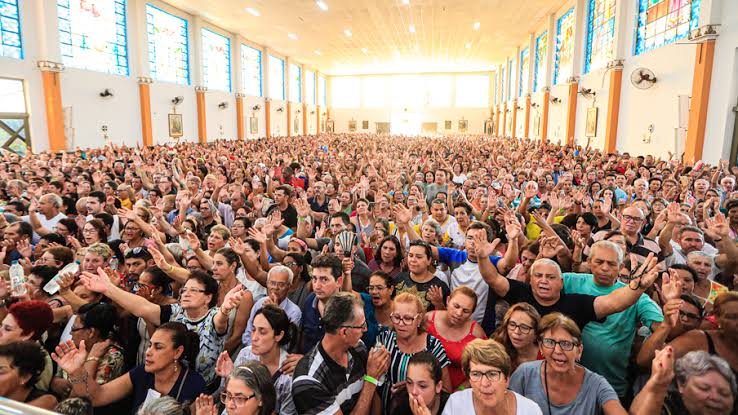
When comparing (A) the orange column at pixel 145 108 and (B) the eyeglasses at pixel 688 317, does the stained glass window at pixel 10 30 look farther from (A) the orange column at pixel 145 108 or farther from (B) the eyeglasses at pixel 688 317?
(B) the eyeglasses at pixel 688 317

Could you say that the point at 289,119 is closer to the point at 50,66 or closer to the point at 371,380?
the point at 50,66

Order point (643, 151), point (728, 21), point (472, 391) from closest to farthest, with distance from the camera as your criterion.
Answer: point (472, 391) < point (728, 21) < point (643, 151)

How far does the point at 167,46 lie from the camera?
810 inches

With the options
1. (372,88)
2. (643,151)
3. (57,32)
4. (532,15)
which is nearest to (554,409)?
(643,151)

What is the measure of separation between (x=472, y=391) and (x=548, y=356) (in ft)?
1.62

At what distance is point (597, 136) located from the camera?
53.6 ft

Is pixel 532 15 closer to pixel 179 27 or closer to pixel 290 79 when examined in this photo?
pixel 179 27

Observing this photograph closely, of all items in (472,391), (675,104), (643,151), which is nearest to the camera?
(472,391)

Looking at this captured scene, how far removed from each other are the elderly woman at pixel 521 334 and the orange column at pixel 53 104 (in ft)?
54.2

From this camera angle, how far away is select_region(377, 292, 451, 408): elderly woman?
2.81m

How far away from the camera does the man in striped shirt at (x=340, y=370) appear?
2387 mm

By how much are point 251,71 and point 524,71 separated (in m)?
18.2

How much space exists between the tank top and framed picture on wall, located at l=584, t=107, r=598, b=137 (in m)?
15.8

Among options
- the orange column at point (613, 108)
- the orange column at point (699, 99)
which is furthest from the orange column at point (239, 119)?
the orange column at point (699, 99)
